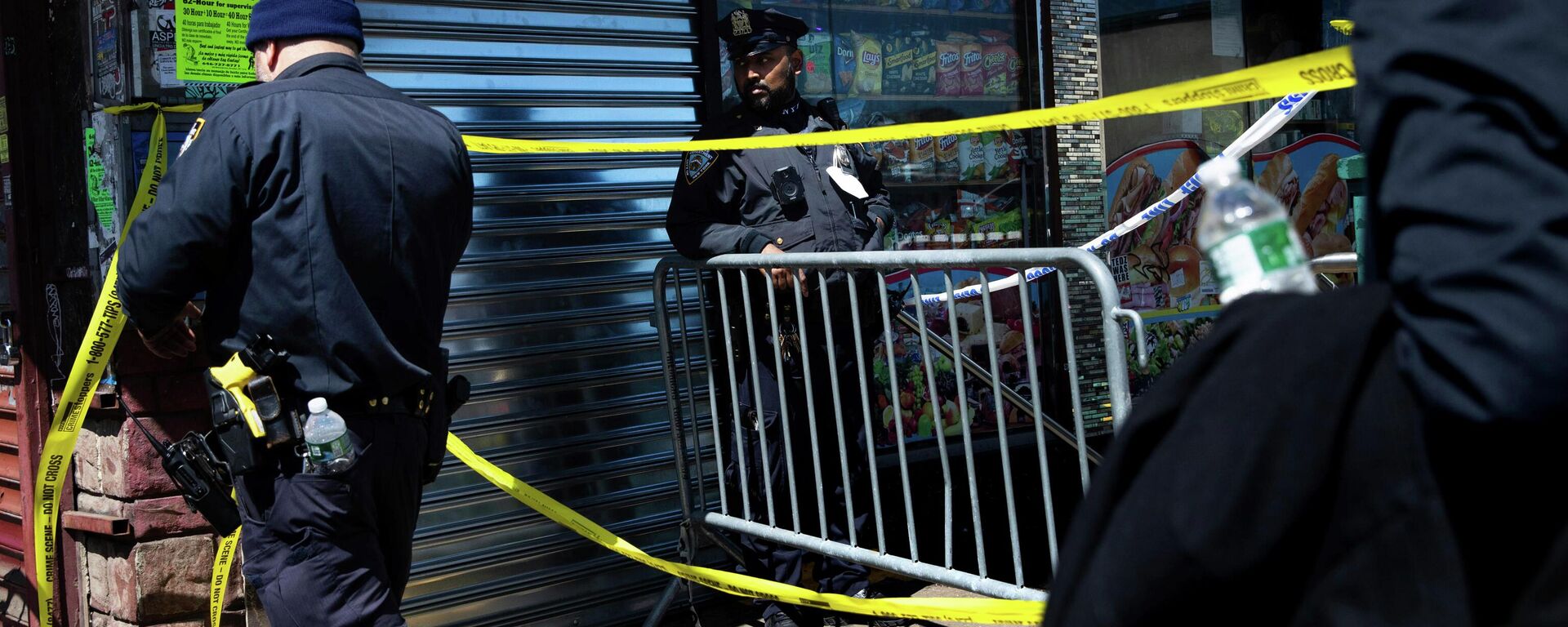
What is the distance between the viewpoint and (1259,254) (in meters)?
1.42

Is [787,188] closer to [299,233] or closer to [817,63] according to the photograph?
[817,63]

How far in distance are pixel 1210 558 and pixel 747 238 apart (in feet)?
10.9

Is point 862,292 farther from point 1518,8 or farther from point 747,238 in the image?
point 1518,8

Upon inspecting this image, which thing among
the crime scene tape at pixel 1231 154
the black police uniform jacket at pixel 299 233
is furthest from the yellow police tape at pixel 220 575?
the crime scene tape at pixel 1231 154

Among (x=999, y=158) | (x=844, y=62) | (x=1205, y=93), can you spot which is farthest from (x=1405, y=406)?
(x=999, y=158)

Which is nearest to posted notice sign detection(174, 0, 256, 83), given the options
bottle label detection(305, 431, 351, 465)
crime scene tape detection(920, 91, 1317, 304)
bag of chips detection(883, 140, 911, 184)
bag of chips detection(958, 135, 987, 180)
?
Answer: bottle label detection(305, 431, 351, 465)

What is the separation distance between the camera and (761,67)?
15.8 ft

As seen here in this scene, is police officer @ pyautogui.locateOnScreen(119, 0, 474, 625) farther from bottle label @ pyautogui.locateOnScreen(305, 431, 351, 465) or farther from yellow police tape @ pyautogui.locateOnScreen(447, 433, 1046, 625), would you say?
yellow police tape @ pyautogui.locateOnScreen(447, 433, 1046, 625)

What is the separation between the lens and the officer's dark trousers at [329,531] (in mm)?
3170

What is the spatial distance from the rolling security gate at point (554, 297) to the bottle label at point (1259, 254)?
376 centimetres

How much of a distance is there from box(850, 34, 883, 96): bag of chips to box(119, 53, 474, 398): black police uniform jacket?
318cm

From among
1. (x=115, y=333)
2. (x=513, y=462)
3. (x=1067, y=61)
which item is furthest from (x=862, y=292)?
(x=1067, y=61)

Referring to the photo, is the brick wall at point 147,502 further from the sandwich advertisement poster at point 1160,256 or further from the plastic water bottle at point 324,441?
the sandwich advertisement poster at point 1160,256

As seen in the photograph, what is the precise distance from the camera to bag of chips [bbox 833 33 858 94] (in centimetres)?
611
